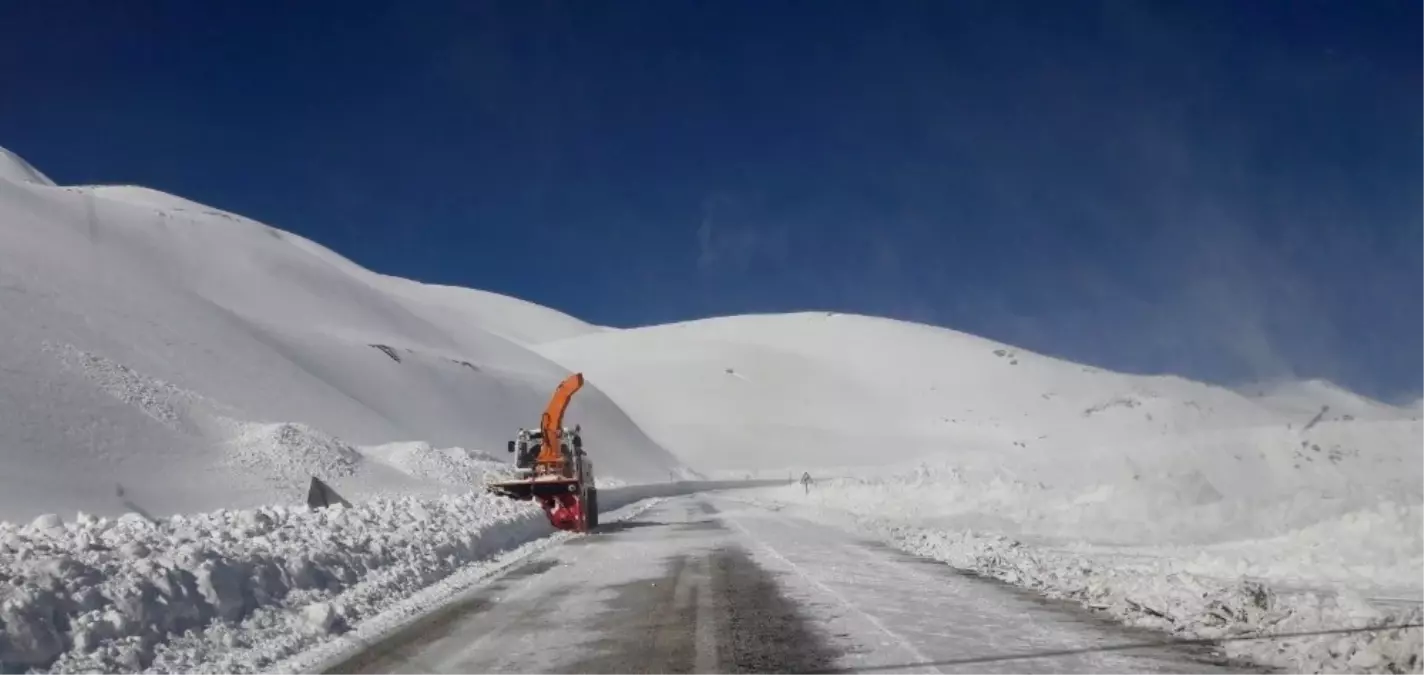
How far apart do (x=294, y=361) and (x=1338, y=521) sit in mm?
76229

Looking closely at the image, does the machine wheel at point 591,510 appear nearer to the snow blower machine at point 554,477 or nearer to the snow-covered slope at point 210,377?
the snow blower machine at point 554,477

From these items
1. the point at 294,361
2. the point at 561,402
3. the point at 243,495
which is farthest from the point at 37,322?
the point at 561,402

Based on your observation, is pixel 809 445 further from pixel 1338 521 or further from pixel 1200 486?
pixel 1338 521

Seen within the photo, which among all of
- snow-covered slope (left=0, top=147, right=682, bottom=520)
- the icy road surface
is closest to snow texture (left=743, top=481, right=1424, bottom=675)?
the icy road surface

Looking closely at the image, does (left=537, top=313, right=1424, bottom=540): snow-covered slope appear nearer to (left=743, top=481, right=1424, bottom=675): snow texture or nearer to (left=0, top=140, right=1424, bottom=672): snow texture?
(left=0, top=140, right=1424, bottom=672): snow texture

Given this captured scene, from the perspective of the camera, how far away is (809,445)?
140m

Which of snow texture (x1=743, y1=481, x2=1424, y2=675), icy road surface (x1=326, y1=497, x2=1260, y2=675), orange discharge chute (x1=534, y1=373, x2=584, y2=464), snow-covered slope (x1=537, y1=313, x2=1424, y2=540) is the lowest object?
icy road surface (x1=326, y1=497, x2=1260, y2=675)

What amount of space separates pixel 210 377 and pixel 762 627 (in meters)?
60.3

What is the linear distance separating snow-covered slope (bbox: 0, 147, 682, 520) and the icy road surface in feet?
92.6

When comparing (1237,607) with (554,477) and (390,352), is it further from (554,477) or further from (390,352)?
(390,352)

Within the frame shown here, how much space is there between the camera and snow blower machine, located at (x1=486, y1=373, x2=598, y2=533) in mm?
27312

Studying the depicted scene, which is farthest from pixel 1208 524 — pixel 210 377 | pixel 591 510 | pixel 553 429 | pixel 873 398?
pixel 873 398

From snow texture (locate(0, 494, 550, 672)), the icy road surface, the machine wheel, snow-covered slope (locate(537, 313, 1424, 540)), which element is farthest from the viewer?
snow-covered slope (locate(537, 313, 1424, 540))

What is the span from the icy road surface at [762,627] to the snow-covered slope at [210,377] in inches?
1111
